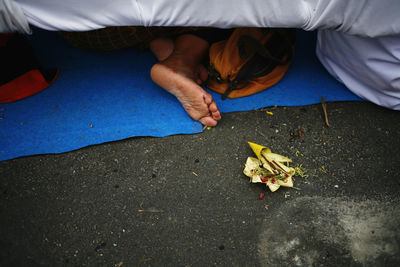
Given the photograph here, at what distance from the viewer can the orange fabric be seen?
1952mm

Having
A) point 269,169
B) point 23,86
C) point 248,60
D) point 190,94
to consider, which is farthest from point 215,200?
point 23,86

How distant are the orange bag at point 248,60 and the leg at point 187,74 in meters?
0.12

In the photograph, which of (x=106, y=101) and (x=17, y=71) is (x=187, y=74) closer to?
(x=106, y=101)

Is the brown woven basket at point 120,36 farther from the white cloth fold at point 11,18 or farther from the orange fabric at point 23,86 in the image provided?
the white cloth fold at point 11,18

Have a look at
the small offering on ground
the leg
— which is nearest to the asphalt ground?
the small offering on ground

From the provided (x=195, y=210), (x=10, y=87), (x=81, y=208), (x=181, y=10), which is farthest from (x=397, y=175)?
(x=10, y=87)

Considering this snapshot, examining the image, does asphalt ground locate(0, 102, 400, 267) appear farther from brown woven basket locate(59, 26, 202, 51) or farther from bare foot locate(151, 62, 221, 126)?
brown woven basket locate(59, 26, 202, 51)

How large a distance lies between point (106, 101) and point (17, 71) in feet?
2.24

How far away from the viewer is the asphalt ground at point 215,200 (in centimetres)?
138

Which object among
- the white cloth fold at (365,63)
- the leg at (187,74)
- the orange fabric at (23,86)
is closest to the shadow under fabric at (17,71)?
the orange fabric at (23,86)

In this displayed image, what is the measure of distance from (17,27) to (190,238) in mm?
1457

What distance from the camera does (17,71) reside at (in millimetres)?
1966

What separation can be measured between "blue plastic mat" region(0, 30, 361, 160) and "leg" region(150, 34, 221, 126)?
118mm

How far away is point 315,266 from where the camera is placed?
4.36 feet
